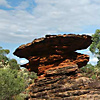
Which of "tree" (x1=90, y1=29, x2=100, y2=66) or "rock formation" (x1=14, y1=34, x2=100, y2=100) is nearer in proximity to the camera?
"rock formation" (x1=14, y1=34, x2=100, y2=100)

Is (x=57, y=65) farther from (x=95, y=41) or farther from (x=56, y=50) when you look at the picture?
(x=95, y=41)

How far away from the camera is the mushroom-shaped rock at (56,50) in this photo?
25812 millimetres

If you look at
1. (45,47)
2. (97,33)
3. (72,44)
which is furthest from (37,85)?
(97,33)

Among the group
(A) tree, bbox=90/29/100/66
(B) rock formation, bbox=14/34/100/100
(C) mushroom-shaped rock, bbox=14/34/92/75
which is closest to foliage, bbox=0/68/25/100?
(B) rock formation, bbox=14/34/100/100

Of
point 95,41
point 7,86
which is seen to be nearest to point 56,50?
point 7,86

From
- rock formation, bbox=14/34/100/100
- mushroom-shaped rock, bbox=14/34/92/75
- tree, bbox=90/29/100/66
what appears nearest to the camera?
rock formation, bbox=14/34/100/100

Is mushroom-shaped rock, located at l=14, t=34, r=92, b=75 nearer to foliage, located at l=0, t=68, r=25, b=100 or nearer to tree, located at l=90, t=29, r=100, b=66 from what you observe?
foliage, located at l=0, t=68, r=25, b=100

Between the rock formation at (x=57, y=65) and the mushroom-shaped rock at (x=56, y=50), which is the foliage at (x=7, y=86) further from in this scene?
the mushroom-shaped rock at (x=56, y=50)

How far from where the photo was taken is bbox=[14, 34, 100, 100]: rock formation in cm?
2330

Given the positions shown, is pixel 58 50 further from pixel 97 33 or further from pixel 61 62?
pixel 97 33

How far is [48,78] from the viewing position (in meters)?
25.4

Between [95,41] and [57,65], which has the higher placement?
[95,41]

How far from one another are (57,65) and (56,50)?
222 cm

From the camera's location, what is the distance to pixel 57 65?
86.5 feet
